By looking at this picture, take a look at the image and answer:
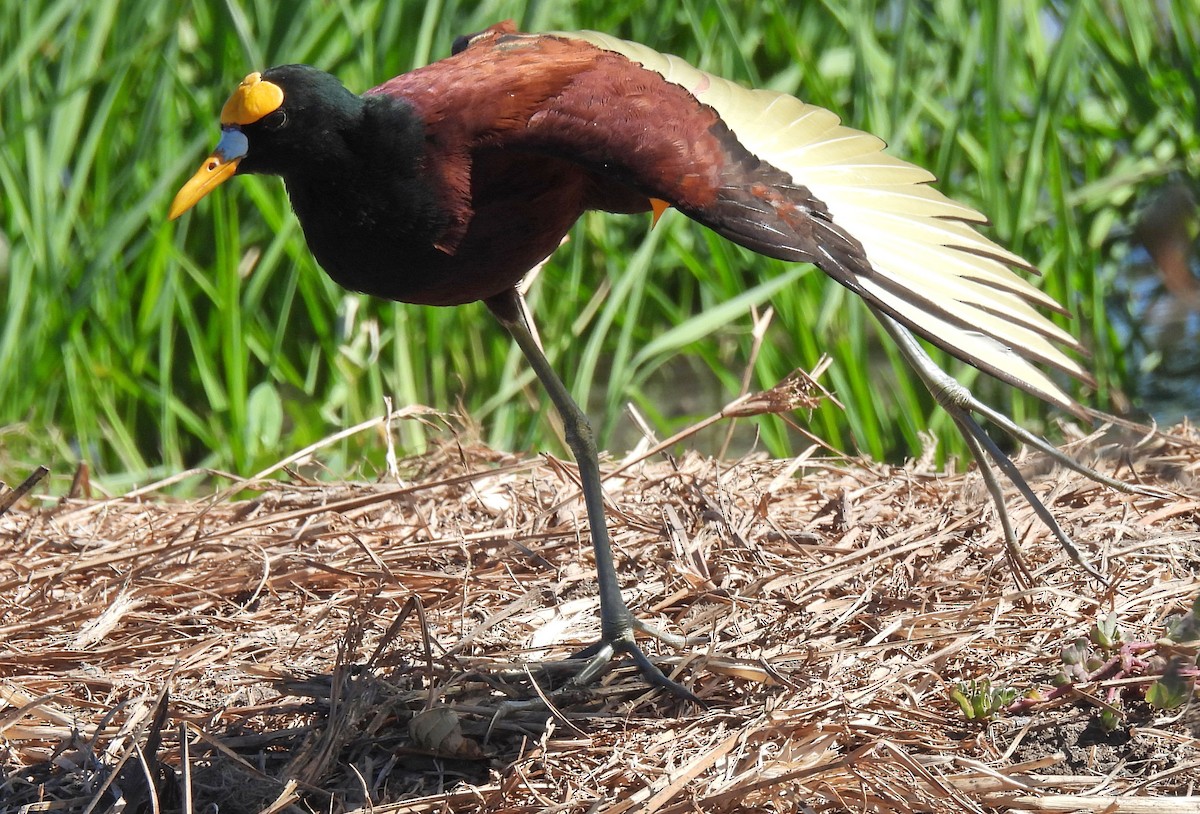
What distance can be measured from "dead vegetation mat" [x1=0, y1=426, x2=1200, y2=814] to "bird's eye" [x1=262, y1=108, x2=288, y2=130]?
69 centimetres

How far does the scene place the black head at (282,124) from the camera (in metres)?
2.03

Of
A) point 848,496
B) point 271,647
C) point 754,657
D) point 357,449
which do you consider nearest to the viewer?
point 754,657

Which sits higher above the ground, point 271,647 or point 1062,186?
point 1062,186

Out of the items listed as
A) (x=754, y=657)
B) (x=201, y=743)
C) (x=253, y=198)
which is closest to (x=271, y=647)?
(x=201, y=743)

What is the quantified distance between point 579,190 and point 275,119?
0.50 metres

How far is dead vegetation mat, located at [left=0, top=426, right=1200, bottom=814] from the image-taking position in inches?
66.9

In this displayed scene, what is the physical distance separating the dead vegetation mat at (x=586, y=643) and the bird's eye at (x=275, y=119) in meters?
0.69

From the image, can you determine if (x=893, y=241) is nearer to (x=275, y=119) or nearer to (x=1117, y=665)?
(x=1117, y=665)

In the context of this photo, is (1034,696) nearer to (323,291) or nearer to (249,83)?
(249,83)

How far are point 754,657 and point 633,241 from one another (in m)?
2.29

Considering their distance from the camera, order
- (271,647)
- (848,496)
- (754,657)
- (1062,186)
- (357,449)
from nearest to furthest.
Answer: (754,657) → (271,647) → (848,496) → (1062,186) → (357,449)

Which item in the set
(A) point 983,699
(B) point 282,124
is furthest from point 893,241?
(B) point 282,124

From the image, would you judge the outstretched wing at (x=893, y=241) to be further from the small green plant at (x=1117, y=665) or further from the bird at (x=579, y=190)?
the small green plant at (x=1117, y=665)

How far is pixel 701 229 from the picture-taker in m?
3.68
